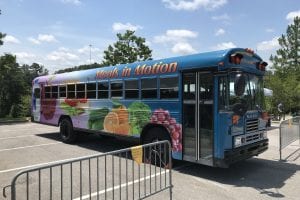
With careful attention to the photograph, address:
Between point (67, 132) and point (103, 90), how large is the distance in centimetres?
304

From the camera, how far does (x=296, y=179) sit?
7.84 m

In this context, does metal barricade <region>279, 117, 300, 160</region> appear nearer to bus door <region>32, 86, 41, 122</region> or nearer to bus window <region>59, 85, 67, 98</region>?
bus window <region>59, 85, 67, 98</region>

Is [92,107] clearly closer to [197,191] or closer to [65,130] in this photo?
[65,130]

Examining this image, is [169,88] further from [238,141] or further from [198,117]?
[238,141]

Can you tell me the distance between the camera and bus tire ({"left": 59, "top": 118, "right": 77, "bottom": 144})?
513 inches

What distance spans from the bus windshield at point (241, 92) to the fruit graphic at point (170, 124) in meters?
1.38

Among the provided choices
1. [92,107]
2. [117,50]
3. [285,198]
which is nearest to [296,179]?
[285,198]

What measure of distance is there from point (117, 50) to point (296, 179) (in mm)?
28218

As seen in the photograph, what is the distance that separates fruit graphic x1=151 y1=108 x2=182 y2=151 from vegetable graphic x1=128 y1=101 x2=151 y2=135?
299 millimetres

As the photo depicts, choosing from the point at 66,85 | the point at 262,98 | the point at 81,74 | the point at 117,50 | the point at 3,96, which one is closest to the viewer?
the point at 262,98

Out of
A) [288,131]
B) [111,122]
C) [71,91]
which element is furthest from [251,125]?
[71,91]

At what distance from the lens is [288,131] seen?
36.2 feet

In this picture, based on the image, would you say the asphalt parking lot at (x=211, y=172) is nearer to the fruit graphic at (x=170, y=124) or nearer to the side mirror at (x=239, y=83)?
the fruit graphic at (x=170, y=124)

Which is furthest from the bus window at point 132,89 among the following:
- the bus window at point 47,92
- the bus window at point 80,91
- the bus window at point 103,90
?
the bus window at point 47,92
